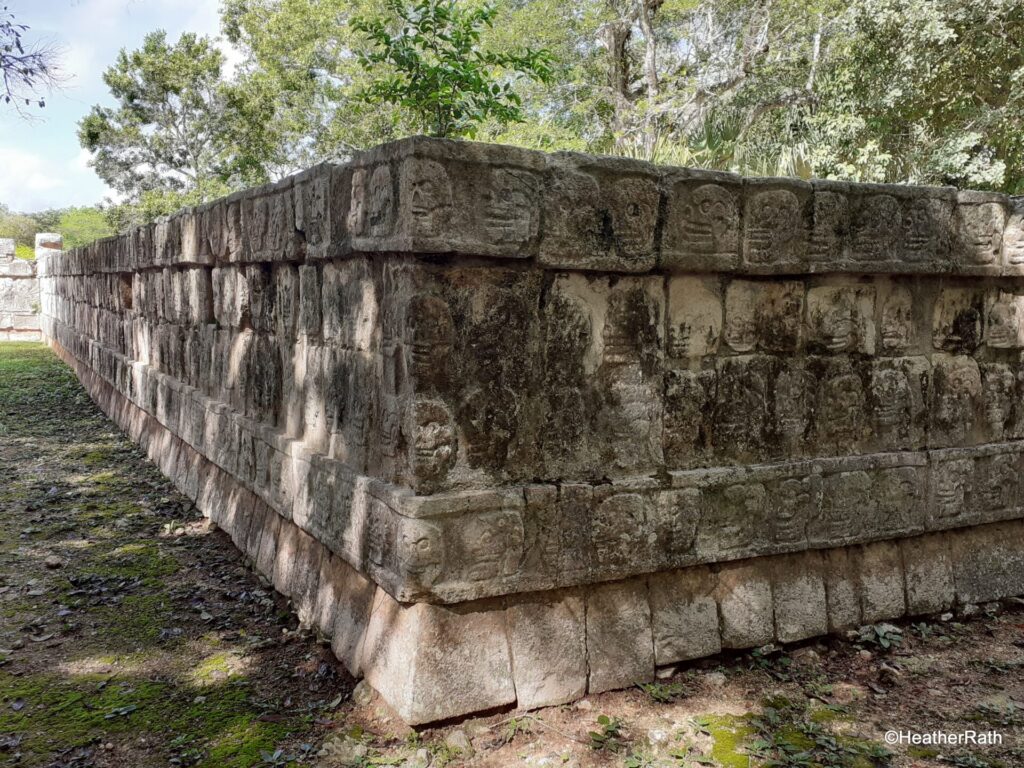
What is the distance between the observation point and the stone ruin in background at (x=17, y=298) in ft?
62.0

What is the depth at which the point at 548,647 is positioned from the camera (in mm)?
2936

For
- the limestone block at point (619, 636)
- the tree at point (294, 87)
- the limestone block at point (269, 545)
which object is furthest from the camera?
the tree at point (294, 87)

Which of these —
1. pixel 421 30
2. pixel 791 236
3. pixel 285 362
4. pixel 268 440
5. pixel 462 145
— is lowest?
pixel 268 440

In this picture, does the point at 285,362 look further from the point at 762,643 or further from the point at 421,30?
the point at 421,30

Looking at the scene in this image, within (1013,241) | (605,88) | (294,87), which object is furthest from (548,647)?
(294,87)

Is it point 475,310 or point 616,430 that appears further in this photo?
point 616,430

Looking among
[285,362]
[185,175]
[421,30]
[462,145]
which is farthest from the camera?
[185,175]

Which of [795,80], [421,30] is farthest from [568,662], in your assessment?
[795,80]

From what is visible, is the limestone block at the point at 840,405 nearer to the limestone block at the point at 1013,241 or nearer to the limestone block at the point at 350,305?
the limestone block at the point at 1013,241

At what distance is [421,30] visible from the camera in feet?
35.2

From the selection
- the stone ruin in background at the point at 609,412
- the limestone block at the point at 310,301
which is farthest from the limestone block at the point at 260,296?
the limestone block at the point at 310,301

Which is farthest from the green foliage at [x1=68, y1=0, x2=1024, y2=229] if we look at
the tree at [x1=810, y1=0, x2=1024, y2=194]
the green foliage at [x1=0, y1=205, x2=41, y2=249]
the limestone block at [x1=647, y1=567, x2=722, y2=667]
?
the green foliage at [x1=0, y1=205, x2=41, y2=249]

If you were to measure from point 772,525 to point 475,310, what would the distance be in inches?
63.7

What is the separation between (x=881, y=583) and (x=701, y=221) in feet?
6.24
